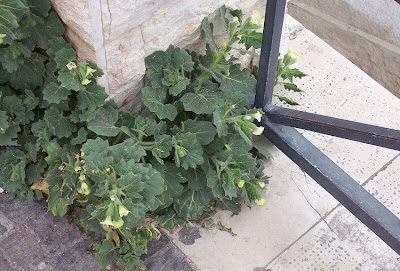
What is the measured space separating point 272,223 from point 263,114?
0.44 m

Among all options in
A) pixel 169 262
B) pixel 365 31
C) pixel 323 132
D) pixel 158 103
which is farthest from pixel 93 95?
pixel 365 31

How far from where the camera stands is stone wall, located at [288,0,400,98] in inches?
170

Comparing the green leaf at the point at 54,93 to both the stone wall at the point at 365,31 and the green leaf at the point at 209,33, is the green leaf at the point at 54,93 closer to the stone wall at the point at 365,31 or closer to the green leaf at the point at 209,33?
the green leaf at the point at 209,33

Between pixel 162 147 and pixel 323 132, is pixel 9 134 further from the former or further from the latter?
pixel 323 132

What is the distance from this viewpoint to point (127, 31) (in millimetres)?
2184

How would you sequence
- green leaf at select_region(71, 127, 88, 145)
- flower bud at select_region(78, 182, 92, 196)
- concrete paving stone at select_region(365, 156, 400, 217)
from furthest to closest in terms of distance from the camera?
concrete paving stone at select_region(365, 156, 400, 217) < green leaf at select_region(71, 127, 88, 145) < flower bud at select_region(78, 182, 92, 196)

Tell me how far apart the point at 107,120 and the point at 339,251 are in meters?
1.03

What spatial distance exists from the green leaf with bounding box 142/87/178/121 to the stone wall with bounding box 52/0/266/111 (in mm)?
78

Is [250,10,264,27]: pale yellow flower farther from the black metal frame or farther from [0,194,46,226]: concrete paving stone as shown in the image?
[0,194,46,226]: concrete paving stone

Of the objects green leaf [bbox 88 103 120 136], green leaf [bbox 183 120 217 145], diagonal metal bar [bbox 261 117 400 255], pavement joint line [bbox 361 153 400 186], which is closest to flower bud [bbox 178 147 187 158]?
green leaf [bbox 183 120 217 145]

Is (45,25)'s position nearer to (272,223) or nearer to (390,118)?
(272,223)

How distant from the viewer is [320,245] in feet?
8.15

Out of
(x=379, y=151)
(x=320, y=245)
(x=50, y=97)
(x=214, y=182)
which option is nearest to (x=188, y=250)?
(x=214, y=182)

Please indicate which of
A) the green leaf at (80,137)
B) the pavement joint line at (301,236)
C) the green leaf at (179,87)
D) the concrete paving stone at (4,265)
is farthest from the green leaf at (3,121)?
the pavement joint line at (301,236)
